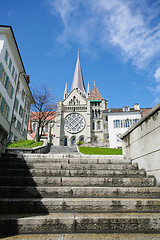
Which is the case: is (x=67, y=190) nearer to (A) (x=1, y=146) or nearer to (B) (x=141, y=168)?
(B) (x=141, y=168)

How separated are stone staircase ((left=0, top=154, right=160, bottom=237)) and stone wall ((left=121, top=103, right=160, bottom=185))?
1.21ft

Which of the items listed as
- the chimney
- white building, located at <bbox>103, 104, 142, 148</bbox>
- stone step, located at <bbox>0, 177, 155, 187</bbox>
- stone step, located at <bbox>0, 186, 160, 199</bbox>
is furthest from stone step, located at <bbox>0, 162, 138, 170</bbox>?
the chimney

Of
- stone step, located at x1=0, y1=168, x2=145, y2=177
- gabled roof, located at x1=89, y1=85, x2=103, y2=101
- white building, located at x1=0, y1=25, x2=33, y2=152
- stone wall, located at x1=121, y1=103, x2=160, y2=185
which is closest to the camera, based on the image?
stone wall, located at x1=121, y1=103, x2=160, y2=185

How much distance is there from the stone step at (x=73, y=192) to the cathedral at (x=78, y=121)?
4647 centimetres

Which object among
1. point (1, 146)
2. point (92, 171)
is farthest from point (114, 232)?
point (1, 146)

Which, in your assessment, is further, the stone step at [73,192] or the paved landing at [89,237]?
the stone step at [73,192]

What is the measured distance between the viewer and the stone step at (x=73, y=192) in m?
3.75

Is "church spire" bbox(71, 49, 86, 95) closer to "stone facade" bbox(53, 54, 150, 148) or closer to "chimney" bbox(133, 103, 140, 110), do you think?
"stone facade" bbox(53, 54, 150, 148)

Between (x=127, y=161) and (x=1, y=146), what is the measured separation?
4.75 meters

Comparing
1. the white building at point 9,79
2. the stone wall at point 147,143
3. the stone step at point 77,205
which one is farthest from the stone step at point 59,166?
the white building at point 9,79

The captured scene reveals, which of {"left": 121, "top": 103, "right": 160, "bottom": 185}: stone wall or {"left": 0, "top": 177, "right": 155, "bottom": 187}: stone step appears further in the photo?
{"left": 121, "top": 103, "right": 160, "bottom": 185}: stone wall

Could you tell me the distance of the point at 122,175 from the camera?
481cm

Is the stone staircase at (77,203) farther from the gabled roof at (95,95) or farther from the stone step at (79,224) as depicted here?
the gabled roof at (95,95)

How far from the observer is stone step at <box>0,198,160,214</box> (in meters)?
3.29
